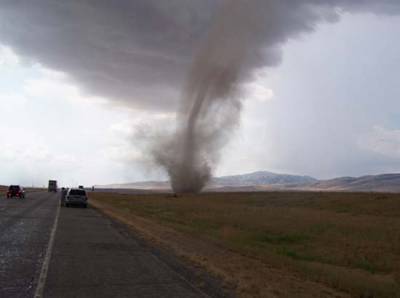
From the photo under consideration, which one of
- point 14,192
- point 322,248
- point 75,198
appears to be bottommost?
point 322,248

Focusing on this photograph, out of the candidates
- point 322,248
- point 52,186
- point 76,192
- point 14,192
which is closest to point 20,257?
point 322,248

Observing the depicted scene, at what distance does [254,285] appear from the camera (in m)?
11.3

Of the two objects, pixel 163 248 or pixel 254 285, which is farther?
pixel 163 248

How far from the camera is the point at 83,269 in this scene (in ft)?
40.5

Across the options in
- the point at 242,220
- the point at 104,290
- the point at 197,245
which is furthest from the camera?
the point at 242,220

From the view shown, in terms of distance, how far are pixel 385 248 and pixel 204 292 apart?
14.2m

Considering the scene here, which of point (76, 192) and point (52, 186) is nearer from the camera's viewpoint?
point (76, 192)

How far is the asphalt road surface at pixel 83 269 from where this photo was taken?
9828 mm

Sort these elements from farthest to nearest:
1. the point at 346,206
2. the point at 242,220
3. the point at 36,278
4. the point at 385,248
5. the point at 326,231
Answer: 1. the point at 346,206
2. the point at 242,220
3. the point at 326,231
4. the point at 385,248
5. the point at 36,278

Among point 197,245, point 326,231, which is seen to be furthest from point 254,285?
point 326,231

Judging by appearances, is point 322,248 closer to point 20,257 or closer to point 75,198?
point 20,257

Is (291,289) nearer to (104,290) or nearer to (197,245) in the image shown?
(104,290)

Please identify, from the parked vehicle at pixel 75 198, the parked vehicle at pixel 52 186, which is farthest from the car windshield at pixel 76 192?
the parked vehicle at pixel 52 186

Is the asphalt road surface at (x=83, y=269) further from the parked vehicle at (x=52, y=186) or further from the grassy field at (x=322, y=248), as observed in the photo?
the parked vehicle at (x=52, y=186)
